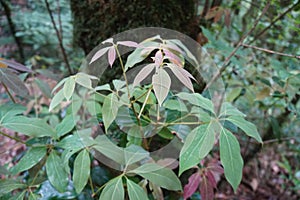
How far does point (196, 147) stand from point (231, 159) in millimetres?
57

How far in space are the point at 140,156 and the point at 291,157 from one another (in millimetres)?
1671

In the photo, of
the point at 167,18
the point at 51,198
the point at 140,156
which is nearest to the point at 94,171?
the point at 51,198

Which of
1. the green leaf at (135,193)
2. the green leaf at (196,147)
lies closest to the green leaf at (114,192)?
the green leaf at (135,193)

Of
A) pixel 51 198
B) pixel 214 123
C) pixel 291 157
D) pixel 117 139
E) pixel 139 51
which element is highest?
pixel 139 51

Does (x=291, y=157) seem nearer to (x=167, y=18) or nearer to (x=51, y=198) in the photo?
(x=167, y=18)

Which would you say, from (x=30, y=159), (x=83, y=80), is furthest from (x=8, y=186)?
(x=83, y=80)

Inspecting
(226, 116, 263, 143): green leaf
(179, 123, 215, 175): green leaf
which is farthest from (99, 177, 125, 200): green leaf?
(226, 116, 263, 143): green leaf

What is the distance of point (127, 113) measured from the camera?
1.72 ft

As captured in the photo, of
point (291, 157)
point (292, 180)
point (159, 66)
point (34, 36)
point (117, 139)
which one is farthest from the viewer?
point (34, 36)

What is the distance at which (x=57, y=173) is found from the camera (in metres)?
0.52

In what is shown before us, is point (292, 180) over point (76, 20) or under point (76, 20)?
under

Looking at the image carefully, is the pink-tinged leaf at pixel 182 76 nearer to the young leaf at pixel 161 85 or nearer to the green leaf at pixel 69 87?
the young leaf at pixel 161 85

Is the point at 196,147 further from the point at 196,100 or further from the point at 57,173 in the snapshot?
the point at 57,173

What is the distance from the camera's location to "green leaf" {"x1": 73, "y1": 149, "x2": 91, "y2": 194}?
1.51 feet
